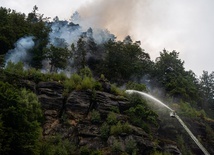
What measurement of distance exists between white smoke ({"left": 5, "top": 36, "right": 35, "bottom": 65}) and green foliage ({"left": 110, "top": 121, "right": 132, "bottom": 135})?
24.8 meters

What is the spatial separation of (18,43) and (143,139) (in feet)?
98.7

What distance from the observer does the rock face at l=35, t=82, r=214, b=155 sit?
103ft

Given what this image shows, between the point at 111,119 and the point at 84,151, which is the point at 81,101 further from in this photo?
the point at 84,151

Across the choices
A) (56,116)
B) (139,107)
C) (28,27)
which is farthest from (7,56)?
(139,107)

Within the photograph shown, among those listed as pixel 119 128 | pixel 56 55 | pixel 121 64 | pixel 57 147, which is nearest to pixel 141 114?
pixel 119 128

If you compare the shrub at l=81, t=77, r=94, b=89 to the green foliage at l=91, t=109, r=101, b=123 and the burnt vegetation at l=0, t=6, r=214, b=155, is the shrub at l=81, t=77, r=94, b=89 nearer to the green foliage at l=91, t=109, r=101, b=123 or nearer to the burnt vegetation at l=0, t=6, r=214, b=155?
the burnt vegetation at l=0, t=6, r=214, b=155

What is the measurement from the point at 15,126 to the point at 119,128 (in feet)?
40.7

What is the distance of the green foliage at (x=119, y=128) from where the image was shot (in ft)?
105

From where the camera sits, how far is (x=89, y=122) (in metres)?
33.5

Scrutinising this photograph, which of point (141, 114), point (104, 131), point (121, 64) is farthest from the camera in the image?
point (121, 64)

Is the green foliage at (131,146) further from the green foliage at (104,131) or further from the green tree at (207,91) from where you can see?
the green tree at (207,91)

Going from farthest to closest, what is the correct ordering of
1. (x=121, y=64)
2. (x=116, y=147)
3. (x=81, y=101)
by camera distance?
(x=121, y=64) < (x=81, y=101) < (x=116, y=147)

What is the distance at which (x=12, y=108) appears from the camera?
22219mm

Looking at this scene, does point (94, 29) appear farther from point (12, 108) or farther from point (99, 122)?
point (12, 108)
